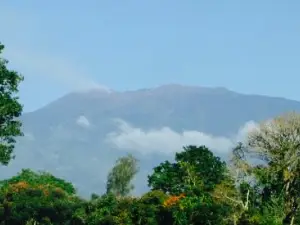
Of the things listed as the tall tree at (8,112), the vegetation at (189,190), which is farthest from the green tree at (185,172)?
the tall tree at (8,112)

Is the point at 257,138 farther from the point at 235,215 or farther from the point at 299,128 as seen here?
the point at 235,215

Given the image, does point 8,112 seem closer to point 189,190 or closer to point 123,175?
point 189,190

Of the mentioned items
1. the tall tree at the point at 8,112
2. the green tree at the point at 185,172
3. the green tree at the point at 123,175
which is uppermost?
the green tree at the point at 123,175

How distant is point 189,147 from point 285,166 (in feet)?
180

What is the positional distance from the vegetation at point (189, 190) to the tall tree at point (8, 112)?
52 millimetres

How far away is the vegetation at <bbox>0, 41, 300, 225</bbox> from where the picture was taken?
164 feet

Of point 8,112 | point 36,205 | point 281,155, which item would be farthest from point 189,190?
point 8,112

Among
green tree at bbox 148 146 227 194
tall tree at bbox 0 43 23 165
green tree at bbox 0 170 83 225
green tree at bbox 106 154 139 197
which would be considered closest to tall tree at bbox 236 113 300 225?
tall tree at bbox 0 43 23 165

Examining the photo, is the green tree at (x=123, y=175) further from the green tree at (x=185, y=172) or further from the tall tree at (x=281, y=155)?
the tall tree at (x=281, y=155)

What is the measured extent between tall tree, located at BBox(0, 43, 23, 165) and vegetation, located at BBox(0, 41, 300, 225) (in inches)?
2.1

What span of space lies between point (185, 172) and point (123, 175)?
34.2 m

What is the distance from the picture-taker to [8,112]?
37906 millimetres

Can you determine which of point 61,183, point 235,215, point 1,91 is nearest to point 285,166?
point 235,215

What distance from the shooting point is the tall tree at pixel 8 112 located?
1487 inches
